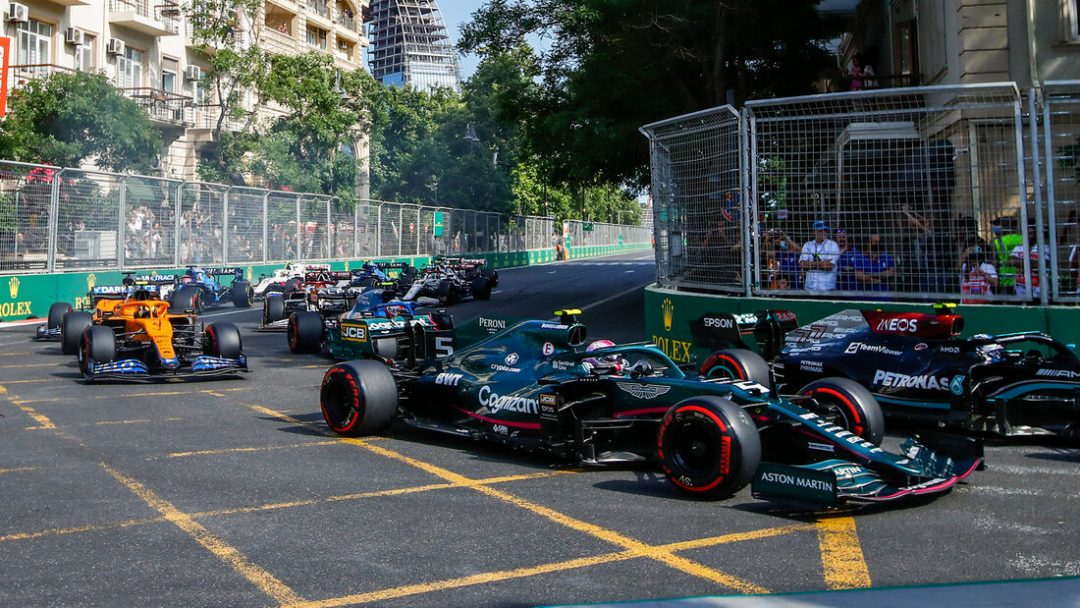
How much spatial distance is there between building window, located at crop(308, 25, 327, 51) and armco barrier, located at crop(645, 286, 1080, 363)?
44042 mm

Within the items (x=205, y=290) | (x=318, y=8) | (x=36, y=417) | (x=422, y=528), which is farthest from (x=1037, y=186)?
(x=318, y=8)

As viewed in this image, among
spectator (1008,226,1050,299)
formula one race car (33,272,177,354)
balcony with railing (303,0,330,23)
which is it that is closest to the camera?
spectator (1008,226,1050,299)

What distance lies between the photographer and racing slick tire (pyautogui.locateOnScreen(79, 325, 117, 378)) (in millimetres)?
11344

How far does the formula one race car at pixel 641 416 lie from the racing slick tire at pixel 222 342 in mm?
3468

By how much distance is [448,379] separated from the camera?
816 centimetres

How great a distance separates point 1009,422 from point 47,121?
29329mm

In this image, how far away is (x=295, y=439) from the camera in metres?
8.13

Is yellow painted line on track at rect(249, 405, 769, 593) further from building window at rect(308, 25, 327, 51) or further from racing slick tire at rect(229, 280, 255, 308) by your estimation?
building window at rect(308, 25, 327, 51)

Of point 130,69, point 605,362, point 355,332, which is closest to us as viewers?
point 605,362

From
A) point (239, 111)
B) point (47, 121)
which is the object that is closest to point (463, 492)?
point (47, 121)

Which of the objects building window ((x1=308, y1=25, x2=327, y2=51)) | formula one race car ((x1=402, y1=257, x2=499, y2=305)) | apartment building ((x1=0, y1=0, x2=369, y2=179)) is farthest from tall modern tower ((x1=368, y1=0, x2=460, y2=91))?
formula one race car ((x1=402, y1=257, x2=499, y2=305))

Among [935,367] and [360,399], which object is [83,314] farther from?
[935,367]

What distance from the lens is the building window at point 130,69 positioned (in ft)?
117

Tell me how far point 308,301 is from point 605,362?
11244mm
